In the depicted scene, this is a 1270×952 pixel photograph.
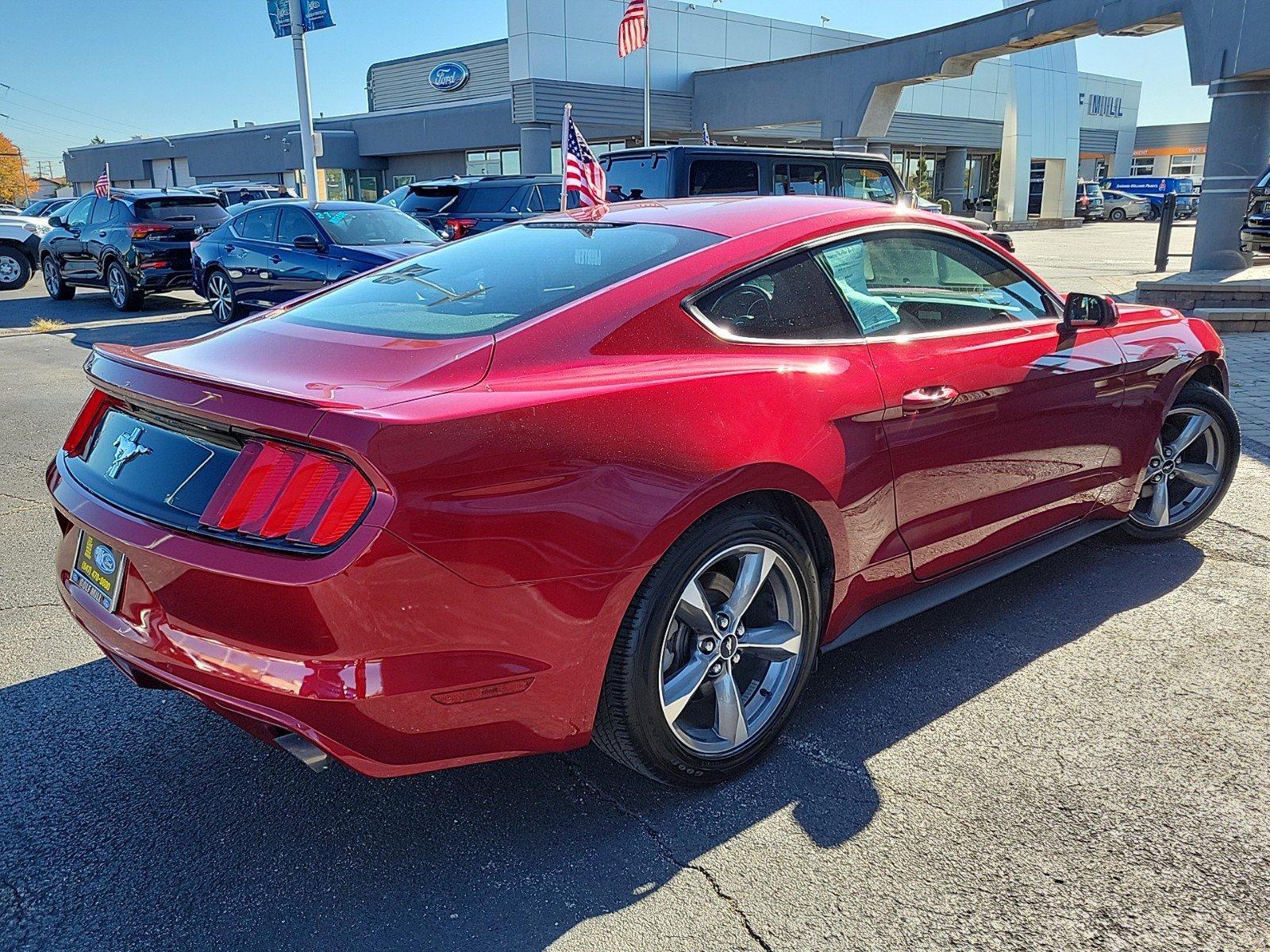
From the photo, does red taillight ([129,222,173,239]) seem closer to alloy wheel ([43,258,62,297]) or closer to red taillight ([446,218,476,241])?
alloy wheel ([43,258,62,297])

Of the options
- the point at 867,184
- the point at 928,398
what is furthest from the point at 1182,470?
the point at 867,184

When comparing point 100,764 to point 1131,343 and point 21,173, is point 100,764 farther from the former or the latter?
point 21,173

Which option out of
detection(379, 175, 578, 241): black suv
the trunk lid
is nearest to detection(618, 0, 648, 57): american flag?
detection(379, 175, 578, 241): black suv

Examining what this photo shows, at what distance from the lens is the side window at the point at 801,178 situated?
36.6 feet

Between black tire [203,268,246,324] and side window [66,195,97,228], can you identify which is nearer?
black tire [203,268,246,324]

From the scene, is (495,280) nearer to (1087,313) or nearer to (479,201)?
(1087,313)

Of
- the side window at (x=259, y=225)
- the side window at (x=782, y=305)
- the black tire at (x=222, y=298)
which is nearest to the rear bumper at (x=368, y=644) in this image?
the side window at (x=782, y=305)

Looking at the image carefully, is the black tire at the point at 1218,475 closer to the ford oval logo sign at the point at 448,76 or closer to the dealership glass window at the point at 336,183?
the ford oval logo sign at the point at 448,76

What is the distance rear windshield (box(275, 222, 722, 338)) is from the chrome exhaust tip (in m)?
1.06

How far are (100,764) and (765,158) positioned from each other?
9558mm

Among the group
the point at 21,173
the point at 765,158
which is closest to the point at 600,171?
the point at 765,158

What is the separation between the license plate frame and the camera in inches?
95.0

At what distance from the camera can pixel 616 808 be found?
2.68 m

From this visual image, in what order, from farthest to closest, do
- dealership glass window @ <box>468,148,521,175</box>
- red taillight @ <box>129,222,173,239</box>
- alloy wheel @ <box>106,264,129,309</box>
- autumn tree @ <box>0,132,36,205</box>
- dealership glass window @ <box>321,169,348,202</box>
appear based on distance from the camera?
autumn tree @ <box>0,132,36,205</box>
dealership glass window @ <box>321,169,348,202</box>
dealership glass window @ <box>468,148,521,175</box>
alloy wheel @ <box>106,264,129,309</box>
red taillight @ <box>129,222,173,239</box>
